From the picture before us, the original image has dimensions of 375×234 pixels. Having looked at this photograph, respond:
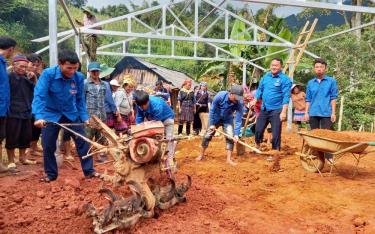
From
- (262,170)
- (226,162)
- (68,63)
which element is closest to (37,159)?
(68,63)

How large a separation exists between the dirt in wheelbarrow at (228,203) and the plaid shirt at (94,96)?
3.25ft

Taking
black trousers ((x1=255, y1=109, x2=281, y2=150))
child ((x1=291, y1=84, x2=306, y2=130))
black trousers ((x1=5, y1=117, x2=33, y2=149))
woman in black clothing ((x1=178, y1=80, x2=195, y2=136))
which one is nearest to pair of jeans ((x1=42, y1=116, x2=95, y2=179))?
black trousers ((x1=5, y1=117, x2=33, y2=149))

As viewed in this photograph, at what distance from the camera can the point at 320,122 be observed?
6.77 metres

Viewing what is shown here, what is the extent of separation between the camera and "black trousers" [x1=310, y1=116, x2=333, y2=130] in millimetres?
6676

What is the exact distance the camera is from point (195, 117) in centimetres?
1141

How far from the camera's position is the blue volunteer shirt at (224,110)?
695cm

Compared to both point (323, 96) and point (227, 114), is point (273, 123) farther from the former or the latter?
point (323, 96)

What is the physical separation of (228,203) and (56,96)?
2558 mm

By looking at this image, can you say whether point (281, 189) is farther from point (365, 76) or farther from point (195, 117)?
point (365, 76)

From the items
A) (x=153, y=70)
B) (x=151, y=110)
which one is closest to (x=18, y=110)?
(x=151, y=110)

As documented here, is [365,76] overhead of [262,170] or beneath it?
overhead

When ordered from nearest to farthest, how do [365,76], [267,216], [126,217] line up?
[126,217]
[267,216]
[365,76]

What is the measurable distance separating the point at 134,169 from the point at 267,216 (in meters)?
1.58

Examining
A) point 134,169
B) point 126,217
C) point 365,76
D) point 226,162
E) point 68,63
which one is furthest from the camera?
point 365,76
